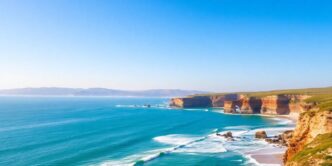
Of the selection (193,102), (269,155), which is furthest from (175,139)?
(193,102)

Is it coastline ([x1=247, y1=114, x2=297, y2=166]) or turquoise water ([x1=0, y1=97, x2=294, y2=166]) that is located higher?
turquoise water ([x1=0, y1=97, x2=294, y2=166])

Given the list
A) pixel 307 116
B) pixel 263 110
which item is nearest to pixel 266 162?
pixel 307 116

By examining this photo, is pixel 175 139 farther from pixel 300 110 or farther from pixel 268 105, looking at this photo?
pixel 268 105

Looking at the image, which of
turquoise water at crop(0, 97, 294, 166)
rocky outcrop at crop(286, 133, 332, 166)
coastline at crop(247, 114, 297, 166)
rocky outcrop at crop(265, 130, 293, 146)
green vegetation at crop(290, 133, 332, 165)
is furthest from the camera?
rocky outcrop at crop(265, 130, 293, 146)

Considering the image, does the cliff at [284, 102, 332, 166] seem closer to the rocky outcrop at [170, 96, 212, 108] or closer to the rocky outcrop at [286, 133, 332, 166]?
the rocky outcrop at [286, 133, 332, 166]

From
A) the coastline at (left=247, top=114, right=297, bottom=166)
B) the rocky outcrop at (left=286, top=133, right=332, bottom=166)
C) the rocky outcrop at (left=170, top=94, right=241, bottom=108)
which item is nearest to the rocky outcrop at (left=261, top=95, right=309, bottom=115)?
the rocky outcrop at (left=170, top=94, right=241, bottom=108)

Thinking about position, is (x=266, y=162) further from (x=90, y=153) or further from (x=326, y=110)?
(x=90, y=153)

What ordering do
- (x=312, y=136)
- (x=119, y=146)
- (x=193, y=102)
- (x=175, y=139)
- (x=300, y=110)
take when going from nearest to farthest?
(x=312, y=136) < (x=119, y=146) < (x=175, y=139) < (x=300, y=110) < (x=193, y=102)

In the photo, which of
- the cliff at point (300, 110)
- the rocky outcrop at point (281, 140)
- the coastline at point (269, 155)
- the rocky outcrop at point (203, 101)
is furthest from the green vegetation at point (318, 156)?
the rocky outcrop at point (203, 101)
